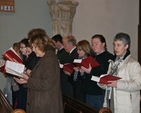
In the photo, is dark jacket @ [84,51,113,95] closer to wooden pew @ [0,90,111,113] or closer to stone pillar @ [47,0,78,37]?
wooden pew @ [0,90,111,113]

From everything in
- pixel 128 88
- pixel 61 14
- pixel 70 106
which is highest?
pixel 61 14

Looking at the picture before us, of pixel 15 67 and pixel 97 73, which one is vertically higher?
pixel 15 67

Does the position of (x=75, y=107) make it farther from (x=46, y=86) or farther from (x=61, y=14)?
(x=61, y=14)

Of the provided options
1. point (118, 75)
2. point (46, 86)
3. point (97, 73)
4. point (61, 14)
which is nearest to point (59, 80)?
point (46, 86)

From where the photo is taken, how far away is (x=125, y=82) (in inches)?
93.0

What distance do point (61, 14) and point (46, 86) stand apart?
3113mm

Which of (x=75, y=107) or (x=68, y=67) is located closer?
(x=75, y=107)

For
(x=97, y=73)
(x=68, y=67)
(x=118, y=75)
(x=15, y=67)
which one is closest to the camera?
(x=15, y=67)

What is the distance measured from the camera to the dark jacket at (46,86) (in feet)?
7.13

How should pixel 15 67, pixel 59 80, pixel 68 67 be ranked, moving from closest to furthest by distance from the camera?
pixel 59 80 < pixel 15 67 < pixel 68 67

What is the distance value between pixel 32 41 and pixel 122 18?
3853 millimetres

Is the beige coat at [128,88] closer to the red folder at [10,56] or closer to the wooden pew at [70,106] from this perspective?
the wooden pew at [70,106]

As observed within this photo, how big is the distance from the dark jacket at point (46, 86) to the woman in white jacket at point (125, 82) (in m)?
0.54

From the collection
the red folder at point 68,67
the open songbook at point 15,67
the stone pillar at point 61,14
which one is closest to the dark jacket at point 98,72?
the red folder at point 68,67
